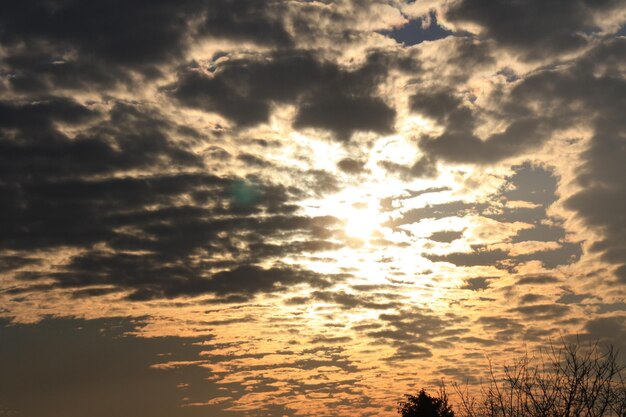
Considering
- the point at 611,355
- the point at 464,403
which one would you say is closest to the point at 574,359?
the point at 611,355

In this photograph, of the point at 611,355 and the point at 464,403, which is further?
the point at 464,403

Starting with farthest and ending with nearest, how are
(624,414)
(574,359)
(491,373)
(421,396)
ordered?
(421,396) < (491,373) < (574,359) < (624,414)

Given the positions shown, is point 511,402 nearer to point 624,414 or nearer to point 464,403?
point 464,403

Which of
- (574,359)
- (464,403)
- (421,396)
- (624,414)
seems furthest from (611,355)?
(421,396)

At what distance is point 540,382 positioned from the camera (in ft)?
99.2

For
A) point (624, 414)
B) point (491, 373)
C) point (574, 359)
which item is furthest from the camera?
point (491, 373)

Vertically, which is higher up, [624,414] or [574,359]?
[574,359]

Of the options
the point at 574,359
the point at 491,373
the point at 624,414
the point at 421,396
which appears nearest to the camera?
the point at 624,414

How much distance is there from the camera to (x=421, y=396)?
3179 inches

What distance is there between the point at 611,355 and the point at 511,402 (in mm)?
5126

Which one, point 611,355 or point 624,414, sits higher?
point 611,355

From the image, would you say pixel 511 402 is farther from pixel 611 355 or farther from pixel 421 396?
pixel 421 396

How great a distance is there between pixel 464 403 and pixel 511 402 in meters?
3.39

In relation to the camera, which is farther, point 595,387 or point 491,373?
point 491,373
